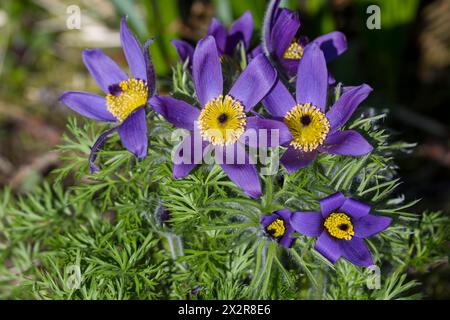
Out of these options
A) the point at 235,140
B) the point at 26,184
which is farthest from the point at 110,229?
the point at 26,184

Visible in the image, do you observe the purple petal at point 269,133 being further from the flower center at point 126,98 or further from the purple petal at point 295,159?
the flower center at point 126,98

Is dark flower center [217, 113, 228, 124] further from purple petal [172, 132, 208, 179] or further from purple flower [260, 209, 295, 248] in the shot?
purple flower [260, 209, 295, 248]

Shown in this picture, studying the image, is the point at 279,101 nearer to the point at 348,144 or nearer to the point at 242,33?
the point at 348,144

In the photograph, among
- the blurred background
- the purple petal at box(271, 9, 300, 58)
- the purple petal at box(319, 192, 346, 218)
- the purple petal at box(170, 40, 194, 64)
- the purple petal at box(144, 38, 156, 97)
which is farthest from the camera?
the blurred background

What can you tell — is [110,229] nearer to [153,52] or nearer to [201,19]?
[153,52]

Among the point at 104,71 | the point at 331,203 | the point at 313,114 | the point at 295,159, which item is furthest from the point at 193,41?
the point at 331,203

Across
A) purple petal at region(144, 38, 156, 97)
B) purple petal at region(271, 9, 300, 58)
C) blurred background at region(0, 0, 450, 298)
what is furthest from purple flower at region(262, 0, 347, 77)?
blurred background at region(0, 0, 450, 298)

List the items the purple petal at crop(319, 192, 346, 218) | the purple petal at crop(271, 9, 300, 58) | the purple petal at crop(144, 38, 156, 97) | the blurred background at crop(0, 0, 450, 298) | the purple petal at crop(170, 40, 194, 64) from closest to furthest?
the purple petal at crop(319, 192, 346, 218)
the purple petal at crop(144, 38, 156, 97)
the purple petal at crop(271, 9, 300, 58)
the purple petal at crop(170, 40, 194, 64)
the blurred background at crop(0, 0, 450, 298)
